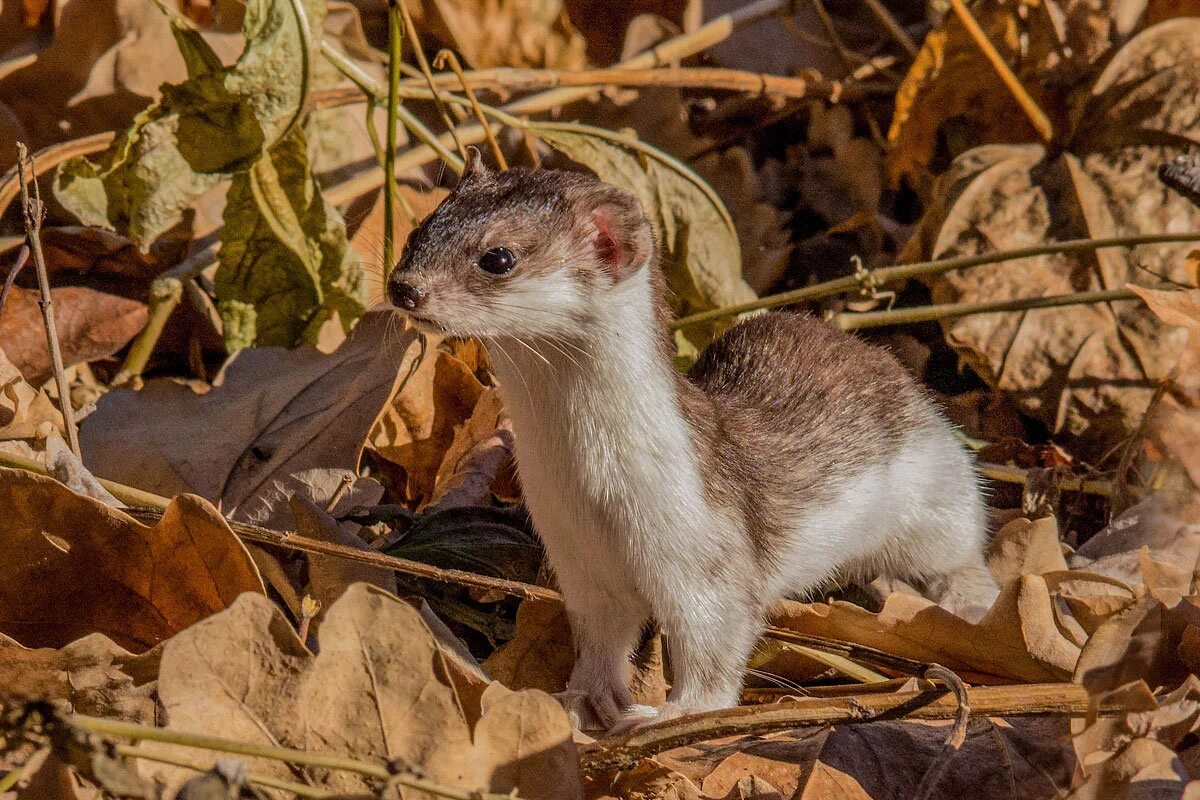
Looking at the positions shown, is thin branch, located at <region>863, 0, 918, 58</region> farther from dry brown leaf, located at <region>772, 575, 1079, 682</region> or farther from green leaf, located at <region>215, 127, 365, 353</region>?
dry brown leaf, located at <region>772, 575, 1079, 682</region>

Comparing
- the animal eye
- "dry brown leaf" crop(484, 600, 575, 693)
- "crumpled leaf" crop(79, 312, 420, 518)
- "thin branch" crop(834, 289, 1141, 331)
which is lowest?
"dry brown leaf" crop(484, 600, 575, 693)

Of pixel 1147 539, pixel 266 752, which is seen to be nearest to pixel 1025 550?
pixel 1147 539

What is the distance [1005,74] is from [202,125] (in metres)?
2.38

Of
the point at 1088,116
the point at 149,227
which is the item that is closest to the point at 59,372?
the point at 149,227

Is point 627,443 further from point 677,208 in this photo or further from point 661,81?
point 661,81

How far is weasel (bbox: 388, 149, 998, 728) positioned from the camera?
2.49m

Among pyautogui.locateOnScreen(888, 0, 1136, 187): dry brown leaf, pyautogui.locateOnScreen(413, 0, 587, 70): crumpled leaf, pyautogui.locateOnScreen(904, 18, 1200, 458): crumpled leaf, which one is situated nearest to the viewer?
pyautogui.locateOnScreen(904, 18, 1200, 458): crumpled leaf

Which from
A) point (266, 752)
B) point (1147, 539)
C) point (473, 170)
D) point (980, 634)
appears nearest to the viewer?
point (266, 752)

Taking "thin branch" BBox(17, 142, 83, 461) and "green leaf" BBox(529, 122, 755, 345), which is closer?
"thin branch" BBox(17, 142, 83, 461)

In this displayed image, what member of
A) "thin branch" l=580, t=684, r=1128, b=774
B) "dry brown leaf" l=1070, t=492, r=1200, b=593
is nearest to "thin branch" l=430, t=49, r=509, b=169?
"dry brown leaf" l=1070, t=492, r=1200, b=593

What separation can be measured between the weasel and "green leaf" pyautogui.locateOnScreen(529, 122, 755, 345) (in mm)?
710

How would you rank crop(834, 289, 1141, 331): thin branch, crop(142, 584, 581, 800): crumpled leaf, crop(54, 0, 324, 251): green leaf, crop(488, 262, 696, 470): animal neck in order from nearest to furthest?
crop(142, 584, 581, 800): crumpled leaf
crop(488, 262, 696, 470): animal neck
crop(54, 0, 324, 251): green leaf
crop(834, 289, 1141, 331): thin branch

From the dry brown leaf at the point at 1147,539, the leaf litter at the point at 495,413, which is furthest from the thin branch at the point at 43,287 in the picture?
the dry brown leaf at the point at 1147,539

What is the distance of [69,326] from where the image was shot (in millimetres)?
3625
